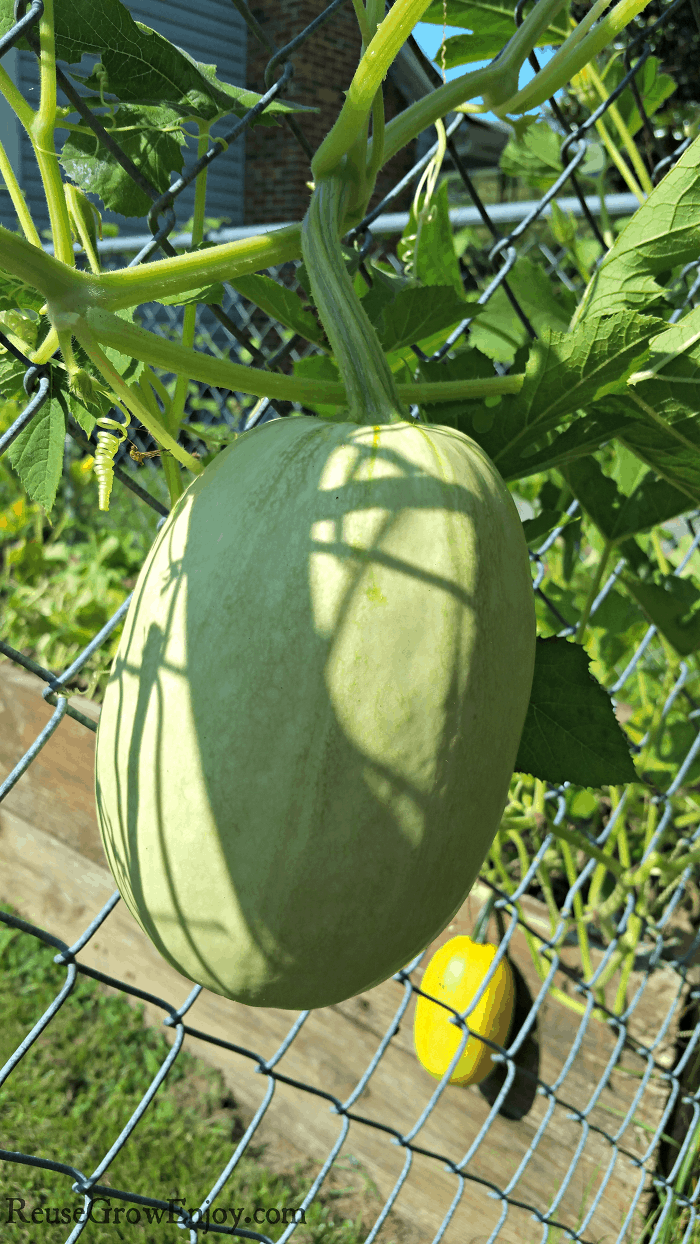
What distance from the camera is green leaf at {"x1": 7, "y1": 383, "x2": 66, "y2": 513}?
0.67 meters

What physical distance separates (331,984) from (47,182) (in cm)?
56

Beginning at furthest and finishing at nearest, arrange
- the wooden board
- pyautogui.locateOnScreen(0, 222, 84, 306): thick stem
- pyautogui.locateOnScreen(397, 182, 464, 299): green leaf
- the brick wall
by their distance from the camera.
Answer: the brick wall → the wooden board → pyautogui.locateOnScreen(397, 182, 464, 299): green leaf → pyautogui.locateOnScreen(0, 222, 84, 306): thick stem

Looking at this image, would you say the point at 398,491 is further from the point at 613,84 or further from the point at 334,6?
the point at 613,84

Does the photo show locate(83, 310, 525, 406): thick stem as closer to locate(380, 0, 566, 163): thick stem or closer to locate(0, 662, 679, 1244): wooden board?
locate(380, 0, 566, 163): thick stem

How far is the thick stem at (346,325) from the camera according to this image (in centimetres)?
60

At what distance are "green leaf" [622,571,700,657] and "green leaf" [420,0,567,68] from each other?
27.6 inches

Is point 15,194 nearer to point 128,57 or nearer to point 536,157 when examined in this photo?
point 128,57

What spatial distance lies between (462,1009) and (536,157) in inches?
55.3

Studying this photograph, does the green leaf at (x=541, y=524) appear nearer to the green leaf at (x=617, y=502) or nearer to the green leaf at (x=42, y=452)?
the green leaf at (x=617, y=502)

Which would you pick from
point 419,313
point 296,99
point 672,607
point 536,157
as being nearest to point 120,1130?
point 672,607

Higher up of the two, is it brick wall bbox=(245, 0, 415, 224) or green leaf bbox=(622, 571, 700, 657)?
brick wall bbox=(245, 0, 415, 224)

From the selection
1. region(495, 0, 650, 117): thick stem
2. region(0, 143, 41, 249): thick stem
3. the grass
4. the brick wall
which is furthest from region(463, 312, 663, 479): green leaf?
the brick wall

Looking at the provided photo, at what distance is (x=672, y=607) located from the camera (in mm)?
1358

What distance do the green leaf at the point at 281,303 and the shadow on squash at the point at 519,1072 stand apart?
1229 millimetres
